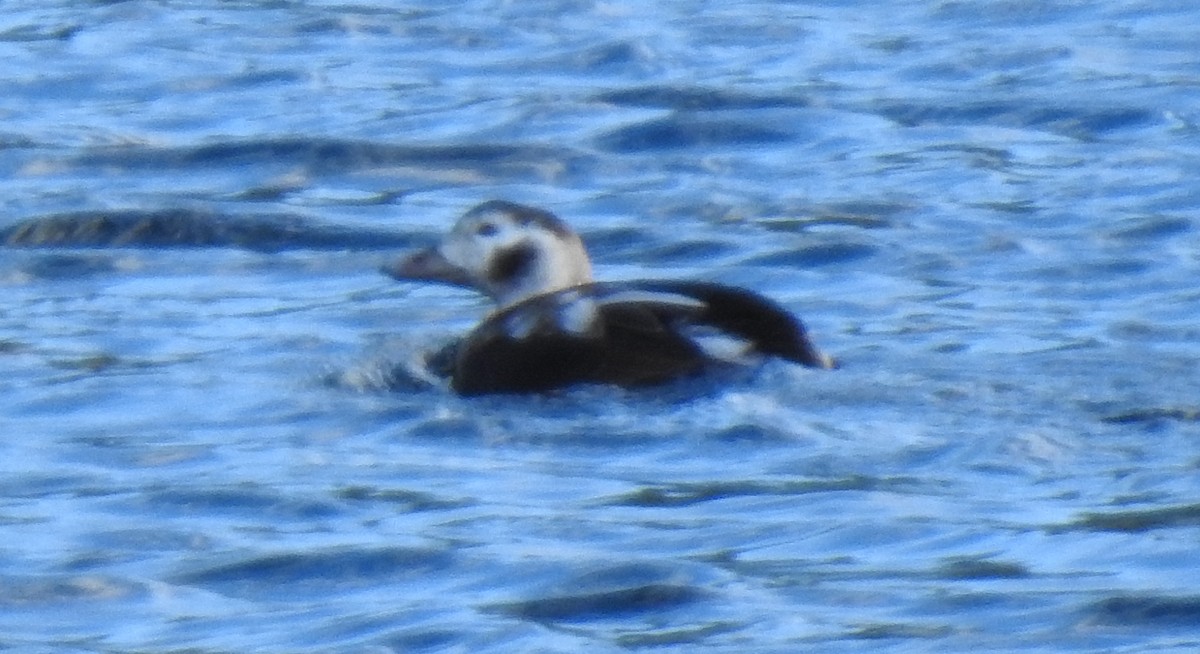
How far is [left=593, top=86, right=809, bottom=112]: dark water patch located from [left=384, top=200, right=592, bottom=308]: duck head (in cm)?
509

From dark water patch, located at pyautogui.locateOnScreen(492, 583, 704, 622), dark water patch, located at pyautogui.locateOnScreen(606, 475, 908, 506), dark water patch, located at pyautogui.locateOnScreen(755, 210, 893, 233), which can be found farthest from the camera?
dark water patch, located at pyautogui.locateOnScreen(755, 210, 893, 233)

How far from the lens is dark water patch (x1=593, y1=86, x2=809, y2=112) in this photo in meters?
16.1

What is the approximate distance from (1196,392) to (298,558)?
280 centimetres

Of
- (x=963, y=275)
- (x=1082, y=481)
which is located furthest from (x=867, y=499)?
(x=963, y=275)

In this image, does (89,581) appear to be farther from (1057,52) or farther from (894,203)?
(1057,52)

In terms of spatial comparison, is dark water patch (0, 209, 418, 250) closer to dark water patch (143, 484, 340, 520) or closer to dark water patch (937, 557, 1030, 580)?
dark water patch (143, 484, 340, 520)

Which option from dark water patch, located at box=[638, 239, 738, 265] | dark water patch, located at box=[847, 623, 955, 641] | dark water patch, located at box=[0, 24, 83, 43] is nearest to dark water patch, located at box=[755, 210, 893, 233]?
dark water patch, located at box=[638, 239, 738, 265]

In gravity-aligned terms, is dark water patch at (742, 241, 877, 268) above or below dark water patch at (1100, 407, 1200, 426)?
above

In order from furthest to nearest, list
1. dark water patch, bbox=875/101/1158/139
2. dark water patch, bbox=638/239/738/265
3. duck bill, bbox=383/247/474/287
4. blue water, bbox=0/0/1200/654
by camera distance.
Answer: dark water patch, bbox=875/101/1158/139, dark water patch, bbox=638/239/738/265, duck bill, bbox=383/247/474/287, blue water, bbox=0/0/1200/654

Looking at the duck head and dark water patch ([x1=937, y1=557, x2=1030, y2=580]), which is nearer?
dark water patch ([x1=937, y1=557, x2=1030, y2=580])

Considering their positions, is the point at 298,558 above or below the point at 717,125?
below

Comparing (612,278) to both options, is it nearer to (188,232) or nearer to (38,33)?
(188,232)

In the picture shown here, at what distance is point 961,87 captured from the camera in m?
16.4

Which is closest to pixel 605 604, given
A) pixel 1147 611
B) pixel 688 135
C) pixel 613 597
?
pixel 613 597
